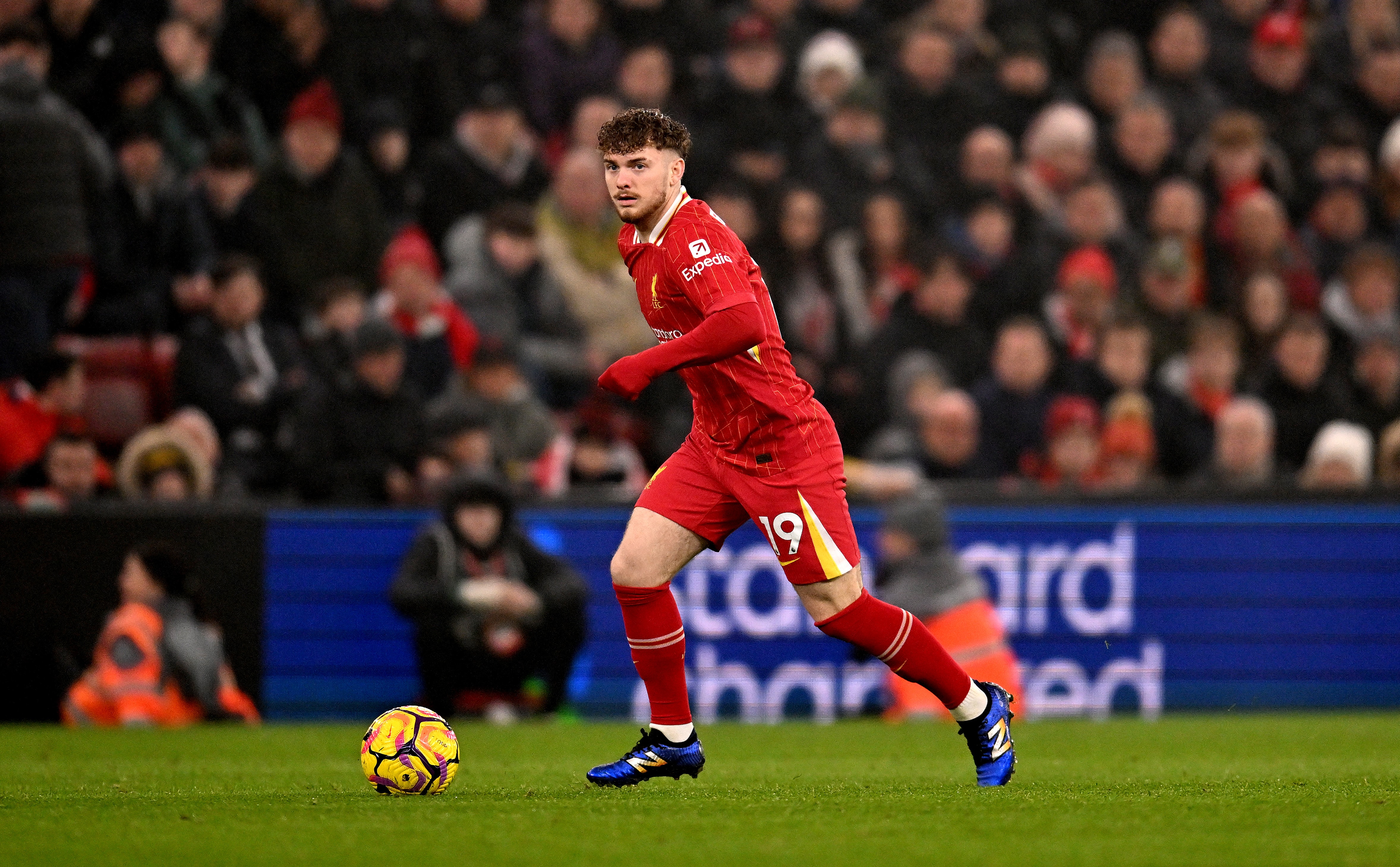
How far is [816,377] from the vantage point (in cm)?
1312

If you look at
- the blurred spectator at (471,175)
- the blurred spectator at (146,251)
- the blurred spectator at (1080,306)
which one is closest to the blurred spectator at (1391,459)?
the blurred spectator at (1080,306)

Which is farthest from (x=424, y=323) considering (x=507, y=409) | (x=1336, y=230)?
(x=1336, y=230)

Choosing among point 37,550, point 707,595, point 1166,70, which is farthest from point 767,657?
point 1166,70

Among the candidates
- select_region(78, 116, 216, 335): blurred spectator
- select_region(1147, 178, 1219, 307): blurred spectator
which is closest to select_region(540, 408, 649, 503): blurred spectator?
select_region(78, 116, 216, 335): blurred spectator

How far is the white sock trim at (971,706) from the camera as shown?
6547 mm

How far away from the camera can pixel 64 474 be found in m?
11.4

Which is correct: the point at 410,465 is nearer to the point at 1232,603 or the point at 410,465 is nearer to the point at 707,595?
the point at 707,595

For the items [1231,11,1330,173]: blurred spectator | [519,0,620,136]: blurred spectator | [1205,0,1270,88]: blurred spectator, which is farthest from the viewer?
[1205,0,1270,88]: blurred spectator

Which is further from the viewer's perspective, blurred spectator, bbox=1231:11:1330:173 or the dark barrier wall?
blurred spectator, bbox=1231:11:1330:173

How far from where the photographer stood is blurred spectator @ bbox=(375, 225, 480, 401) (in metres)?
12.5

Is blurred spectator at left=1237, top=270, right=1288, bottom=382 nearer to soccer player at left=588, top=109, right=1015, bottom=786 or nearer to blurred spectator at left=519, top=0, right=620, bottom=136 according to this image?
blurred spectator at left=519, top=0, right=620, bottom=136

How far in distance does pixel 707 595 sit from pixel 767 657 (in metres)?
0.53

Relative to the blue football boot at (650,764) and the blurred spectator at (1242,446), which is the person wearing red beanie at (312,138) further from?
the blue football boot at (650,764)

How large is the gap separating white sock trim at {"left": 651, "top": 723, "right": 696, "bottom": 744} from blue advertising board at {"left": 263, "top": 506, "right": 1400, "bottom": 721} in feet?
16.3
